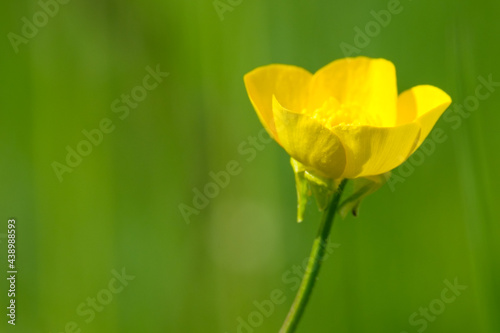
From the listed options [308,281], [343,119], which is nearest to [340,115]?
[343,119]

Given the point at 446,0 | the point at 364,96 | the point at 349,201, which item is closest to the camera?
the point at 349,201

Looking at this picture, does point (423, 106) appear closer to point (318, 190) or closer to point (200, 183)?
point (318, 190)

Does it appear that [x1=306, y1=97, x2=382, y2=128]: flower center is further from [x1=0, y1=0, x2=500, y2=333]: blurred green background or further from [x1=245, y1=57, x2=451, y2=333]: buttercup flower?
[x1=0, y1=0, x2=500, y2=333]: blurred green background

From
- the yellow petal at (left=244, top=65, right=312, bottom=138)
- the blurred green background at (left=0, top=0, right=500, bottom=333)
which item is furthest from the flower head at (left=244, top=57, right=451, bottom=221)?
the blurred green background at (left=0, top=0, right=500, bottom=333)

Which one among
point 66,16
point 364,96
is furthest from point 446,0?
point 66,16

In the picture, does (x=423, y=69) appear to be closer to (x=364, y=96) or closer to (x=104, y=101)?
(x=364, y=96)

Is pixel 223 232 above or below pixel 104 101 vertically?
below

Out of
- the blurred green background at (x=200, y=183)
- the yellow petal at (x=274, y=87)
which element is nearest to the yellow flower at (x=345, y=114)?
the yellow petal at (x=274, y=87)
